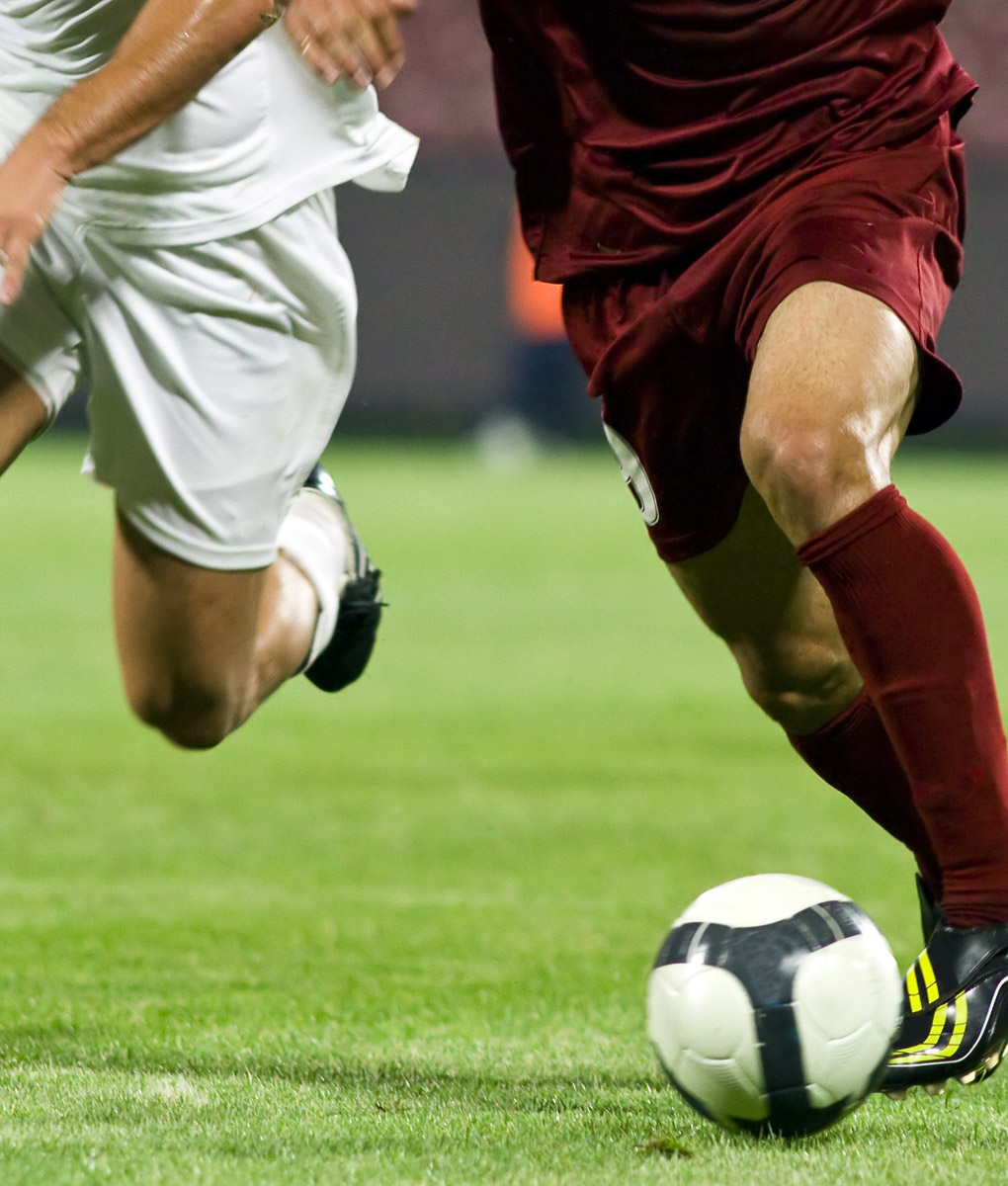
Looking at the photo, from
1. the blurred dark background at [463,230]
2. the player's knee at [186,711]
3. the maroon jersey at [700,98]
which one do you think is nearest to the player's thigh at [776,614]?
the maroon jersey at [700,98]

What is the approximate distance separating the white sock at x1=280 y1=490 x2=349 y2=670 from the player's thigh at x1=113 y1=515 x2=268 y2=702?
29 centimetres

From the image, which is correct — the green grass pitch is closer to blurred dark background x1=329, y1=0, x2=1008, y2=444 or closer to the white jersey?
the white jersey

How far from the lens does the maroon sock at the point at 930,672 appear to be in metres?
2.60

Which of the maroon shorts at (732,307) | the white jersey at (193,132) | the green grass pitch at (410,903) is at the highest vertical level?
the white jersey at (193,132)

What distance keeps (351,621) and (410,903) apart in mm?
608

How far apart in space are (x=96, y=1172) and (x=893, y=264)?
4.93 feet

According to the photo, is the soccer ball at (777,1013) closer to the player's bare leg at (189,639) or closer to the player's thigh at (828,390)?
the player's thigh at (828,390)

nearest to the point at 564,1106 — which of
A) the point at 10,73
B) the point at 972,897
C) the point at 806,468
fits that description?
the point at 972,897

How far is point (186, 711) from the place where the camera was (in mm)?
3459

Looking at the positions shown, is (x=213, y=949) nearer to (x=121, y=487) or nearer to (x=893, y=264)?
(x=121, y=487)

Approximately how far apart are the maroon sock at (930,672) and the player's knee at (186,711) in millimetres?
1215

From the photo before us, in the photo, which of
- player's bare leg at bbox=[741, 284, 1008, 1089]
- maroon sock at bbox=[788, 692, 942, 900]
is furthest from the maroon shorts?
maroon sock at bbox=[788, 692, 942, 900]

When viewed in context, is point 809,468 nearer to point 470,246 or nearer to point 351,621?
point 351,621

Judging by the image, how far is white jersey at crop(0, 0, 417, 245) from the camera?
306 centimetres
